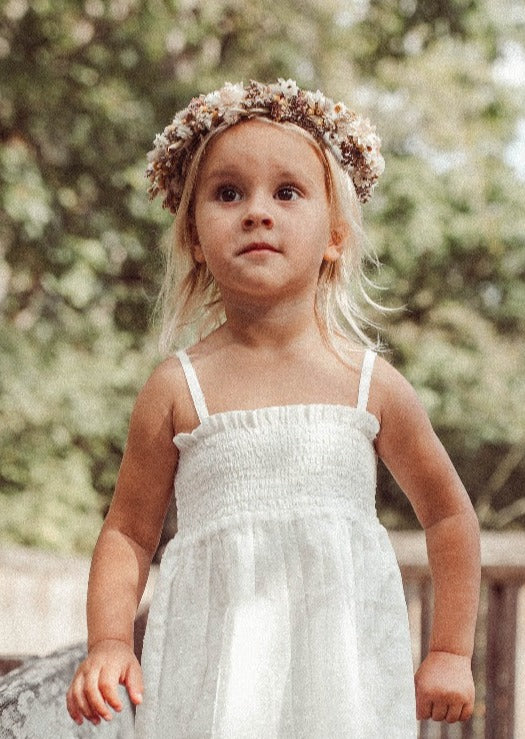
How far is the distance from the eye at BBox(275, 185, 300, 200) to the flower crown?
12cm

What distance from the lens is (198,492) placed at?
176cm

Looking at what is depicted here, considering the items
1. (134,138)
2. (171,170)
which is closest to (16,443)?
(134,138)

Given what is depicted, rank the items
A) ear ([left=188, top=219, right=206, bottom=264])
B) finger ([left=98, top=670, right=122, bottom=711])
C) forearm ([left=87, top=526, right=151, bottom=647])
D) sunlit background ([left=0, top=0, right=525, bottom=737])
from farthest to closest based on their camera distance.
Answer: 1. sunlit background ([left=0, top=0, right=525, bottom=737])
2. ear ([left=188, top=219, right=206, bottom=264])
3. forearm ([left=87, top=526, right=151, bottom=647])
4. finger ([left=98, top=670, right=122, bottom=711])

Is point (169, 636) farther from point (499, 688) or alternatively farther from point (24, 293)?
point (24, 293)

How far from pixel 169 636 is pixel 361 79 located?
5.46 metres

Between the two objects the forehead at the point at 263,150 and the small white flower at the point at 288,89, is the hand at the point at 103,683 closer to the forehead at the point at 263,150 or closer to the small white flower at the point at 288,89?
the forehead at the point at 263,150

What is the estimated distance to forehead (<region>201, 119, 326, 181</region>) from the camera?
1.75 meters

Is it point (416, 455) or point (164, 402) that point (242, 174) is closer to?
point (164, 402)

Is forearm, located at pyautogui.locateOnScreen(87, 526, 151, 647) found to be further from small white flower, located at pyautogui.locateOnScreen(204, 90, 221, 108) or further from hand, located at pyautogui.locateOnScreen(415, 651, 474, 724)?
small white flower, located at pyautogui.locateOnScreen(204, 90, 221, 108)

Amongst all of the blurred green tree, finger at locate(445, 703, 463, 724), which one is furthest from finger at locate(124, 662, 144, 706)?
the blurred green tree

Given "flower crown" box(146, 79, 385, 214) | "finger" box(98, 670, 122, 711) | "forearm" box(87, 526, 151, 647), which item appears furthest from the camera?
"flower crown" box(146, 79, 385, 214)

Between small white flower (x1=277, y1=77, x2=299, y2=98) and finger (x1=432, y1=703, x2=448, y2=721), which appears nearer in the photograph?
finger (x1=432, y1=703, x2=448, y2=721)

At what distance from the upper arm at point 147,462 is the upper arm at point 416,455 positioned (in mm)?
329

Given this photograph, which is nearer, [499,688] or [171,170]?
[171,170]
